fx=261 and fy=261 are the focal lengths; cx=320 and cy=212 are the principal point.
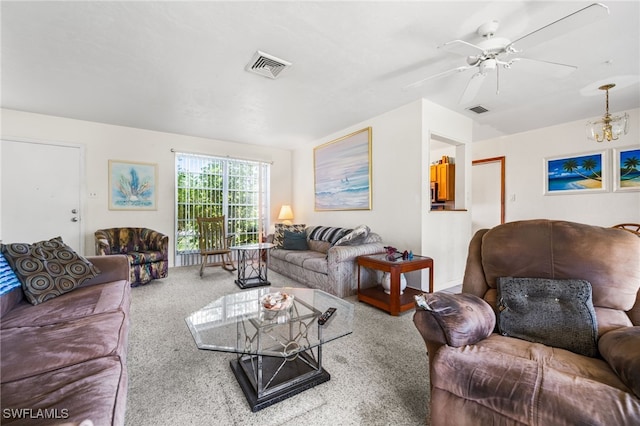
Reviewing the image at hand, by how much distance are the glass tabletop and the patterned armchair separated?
88.4 inches

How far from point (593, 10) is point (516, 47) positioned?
49 centimetres

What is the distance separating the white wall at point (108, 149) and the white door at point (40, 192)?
0.38 ft

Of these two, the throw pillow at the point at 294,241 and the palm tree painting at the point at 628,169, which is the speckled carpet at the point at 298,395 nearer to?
the throw pillow at the point at 294,241

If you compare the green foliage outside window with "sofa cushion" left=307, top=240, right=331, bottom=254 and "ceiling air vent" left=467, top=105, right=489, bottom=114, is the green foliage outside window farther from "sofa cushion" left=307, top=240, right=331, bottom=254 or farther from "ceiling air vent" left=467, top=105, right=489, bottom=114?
"ceiling air vent" left=467, top=105, right=489, bottom=114

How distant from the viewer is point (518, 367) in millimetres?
1040

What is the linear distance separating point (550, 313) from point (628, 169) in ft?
13.5

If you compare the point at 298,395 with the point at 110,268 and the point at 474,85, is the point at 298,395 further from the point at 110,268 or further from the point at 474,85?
the point at 474,85

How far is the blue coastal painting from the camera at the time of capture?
12.8ft

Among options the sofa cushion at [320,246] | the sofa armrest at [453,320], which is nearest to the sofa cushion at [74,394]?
the sofa armrest at [453,320]

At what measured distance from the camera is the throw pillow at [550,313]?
123 centimetres

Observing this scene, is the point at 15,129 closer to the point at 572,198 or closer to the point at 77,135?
the point at 77,135

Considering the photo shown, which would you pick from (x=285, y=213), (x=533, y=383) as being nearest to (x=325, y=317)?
(x=533, y=383)

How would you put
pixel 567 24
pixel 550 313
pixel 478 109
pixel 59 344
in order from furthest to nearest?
pixel 478 109 < pixel 567 24 < pixel 550 313 < pixel 59 344

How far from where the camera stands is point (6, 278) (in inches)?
65.9
